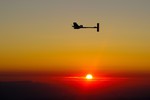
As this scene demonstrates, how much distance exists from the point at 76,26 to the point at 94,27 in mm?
5756

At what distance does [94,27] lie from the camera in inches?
5723

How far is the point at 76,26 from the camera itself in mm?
142500
